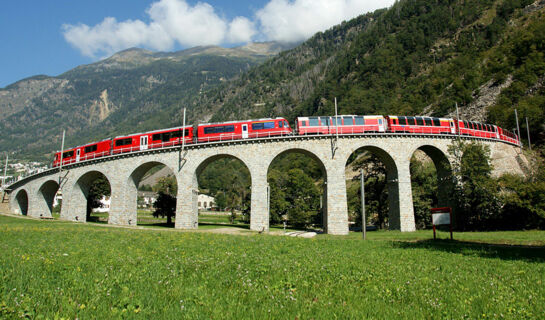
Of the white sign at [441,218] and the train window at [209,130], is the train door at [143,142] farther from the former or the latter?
the white sign at [441,218]

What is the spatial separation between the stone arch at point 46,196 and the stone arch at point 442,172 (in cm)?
5659

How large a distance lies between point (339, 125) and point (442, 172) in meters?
15.5

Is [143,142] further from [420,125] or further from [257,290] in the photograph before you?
[257,290]

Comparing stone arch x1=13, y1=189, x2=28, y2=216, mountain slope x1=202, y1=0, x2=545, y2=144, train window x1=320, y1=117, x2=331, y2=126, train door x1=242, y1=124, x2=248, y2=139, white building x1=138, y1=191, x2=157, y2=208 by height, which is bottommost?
stone arch x1=13, y1=189, x2=28, y2=216

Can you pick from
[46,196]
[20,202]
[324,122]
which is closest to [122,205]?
[46,196]

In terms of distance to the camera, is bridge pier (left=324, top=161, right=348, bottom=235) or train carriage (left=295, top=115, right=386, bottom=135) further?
train carriage (left=295, top=115, right=386, bottom=135)

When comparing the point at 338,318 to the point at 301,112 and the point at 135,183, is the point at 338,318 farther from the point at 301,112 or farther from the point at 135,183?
the point at 301,112

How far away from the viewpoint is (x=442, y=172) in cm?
4141

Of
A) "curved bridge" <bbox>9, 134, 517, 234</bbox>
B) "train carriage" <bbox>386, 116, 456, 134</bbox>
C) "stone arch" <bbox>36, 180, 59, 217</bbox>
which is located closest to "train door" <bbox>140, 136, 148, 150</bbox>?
"curved bridge" <bbox>9, 134, 517, 234</bbox>

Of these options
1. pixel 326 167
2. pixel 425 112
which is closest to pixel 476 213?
pixel 326 167

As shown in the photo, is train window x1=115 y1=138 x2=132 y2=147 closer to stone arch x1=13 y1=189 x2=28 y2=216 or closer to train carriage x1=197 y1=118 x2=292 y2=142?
train carriage x1=197 y1=118 x2=292 y2=142

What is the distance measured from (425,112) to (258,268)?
86.5 meters

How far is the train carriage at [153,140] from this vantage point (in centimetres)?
4031

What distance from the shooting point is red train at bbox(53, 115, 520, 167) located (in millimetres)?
38062
